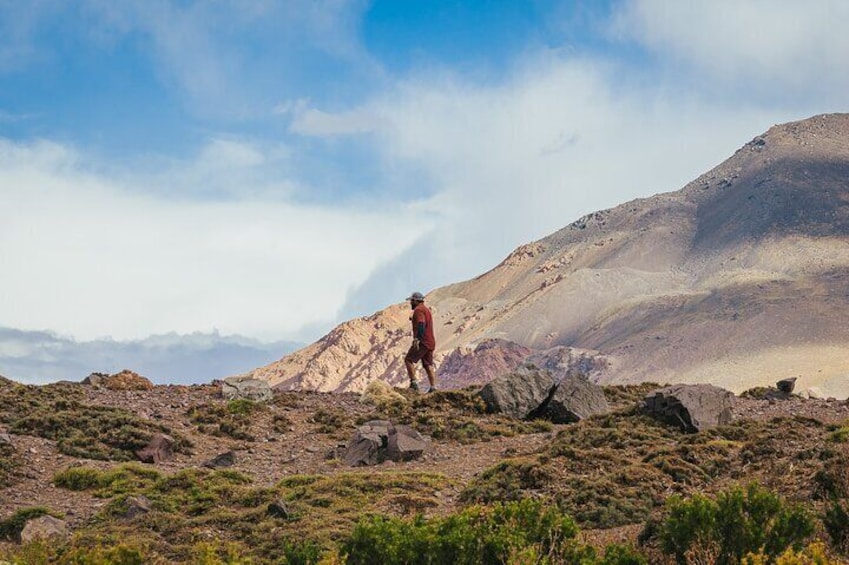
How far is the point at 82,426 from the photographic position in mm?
24172

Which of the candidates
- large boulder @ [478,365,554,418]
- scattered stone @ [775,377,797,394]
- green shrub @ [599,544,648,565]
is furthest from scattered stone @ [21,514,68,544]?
scattered stone @ [775,377,797,394]

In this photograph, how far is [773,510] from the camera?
412 inches

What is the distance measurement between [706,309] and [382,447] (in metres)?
130

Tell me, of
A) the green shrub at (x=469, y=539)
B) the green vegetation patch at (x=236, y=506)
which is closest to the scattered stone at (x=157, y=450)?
the green vegetation patch at (x=236, y=506)

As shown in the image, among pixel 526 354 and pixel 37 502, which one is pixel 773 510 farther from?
pixel 526 354

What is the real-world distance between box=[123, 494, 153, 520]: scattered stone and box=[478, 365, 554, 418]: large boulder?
11.8m

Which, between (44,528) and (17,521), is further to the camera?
(17,521)

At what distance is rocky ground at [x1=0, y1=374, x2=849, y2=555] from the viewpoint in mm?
18594

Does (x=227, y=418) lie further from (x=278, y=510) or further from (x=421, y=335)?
(x=278, y=510)

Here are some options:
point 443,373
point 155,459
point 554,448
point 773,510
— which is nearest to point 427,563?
point 773,510

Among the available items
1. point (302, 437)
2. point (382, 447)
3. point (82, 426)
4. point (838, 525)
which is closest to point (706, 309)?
point (302, 437)

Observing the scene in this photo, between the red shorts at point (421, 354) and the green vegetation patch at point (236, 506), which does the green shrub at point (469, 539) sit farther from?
A: the red shorts at point (421, 354)

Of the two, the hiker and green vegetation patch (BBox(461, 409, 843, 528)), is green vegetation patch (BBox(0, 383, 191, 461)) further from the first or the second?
green vegetation patch (BBox(461, 409, 843, 528))

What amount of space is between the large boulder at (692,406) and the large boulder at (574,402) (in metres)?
1.91
